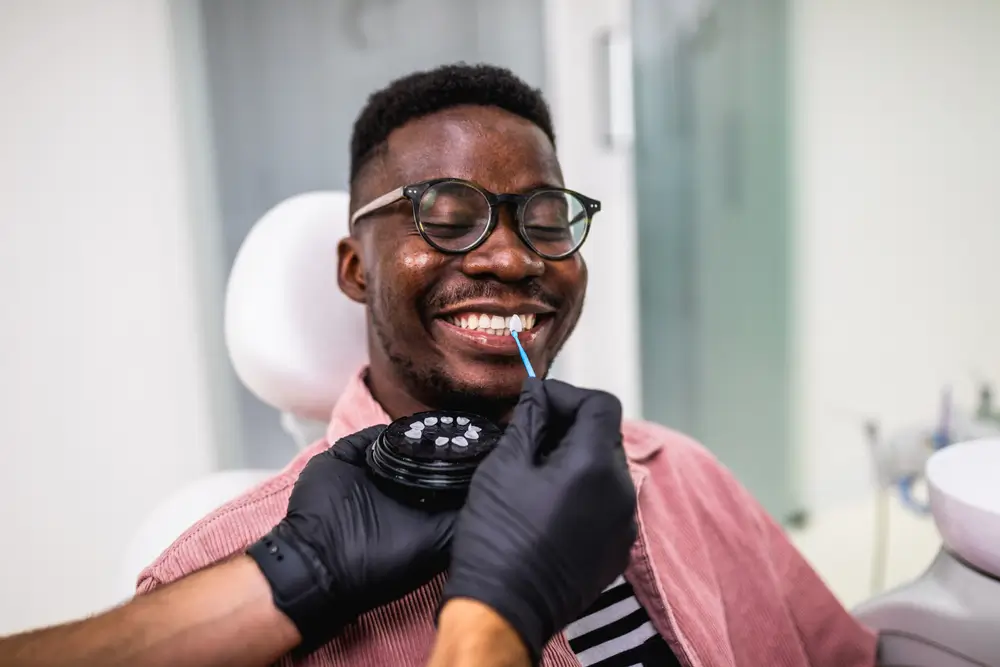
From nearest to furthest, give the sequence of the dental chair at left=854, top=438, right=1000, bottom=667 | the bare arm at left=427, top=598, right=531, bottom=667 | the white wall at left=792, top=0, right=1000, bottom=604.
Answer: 1. the bare arm at left=427, top=598, right=531, bottom=667
2. the dental chair at left=854, top=438, right=1000, bottom=667
3. the white wall at left=792, top=0, right=1000, bottom=604

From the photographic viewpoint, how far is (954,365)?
177 centimetres

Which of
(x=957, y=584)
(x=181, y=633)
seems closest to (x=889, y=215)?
(x=957, y=584)

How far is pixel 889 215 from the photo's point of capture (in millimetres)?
1815

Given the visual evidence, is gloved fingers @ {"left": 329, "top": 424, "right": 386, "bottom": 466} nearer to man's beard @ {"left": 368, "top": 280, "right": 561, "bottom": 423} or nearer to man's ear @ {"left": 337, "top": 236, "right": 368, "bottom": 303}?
man's beard @ {"left": 368, "top": 280, "right": 561, "bottom": 423}

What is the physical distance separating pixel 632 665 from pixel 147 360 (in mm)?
931

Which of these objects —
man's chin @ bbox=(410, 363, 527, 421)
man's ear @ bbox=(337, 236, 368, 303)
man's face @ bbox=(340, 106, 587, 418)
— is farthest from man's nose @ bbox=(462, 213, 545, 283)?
man's ear @ bbox=(337, 236, 368, 303)

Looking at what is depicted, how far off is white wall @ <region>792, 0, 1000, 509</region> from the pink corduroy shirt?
112cm

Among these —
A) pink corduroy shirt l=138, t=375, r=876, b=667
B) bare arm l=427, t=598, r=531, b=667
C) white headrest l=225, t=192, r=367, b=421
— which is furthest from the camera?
white headrest l=225, t=192, r=367, b=421

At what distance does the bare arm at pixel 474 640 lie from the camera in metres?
0.45

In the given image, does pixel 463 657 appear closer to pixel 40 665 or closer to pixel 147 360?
pixel 40 665

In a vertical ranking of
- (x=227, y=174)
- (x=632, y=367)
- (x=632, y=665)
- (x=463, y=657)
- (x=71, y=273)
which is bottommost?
(x=632, y=665)

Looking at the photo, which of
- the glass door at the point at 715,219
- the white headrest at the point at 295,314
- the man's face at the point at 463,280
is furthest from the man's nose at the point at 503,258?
the glass door at the point at 715,219

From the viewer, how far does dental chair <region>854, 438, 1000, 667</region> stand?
0.75 metres

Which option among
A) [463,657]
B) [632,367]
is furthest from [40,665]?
[632,367]
